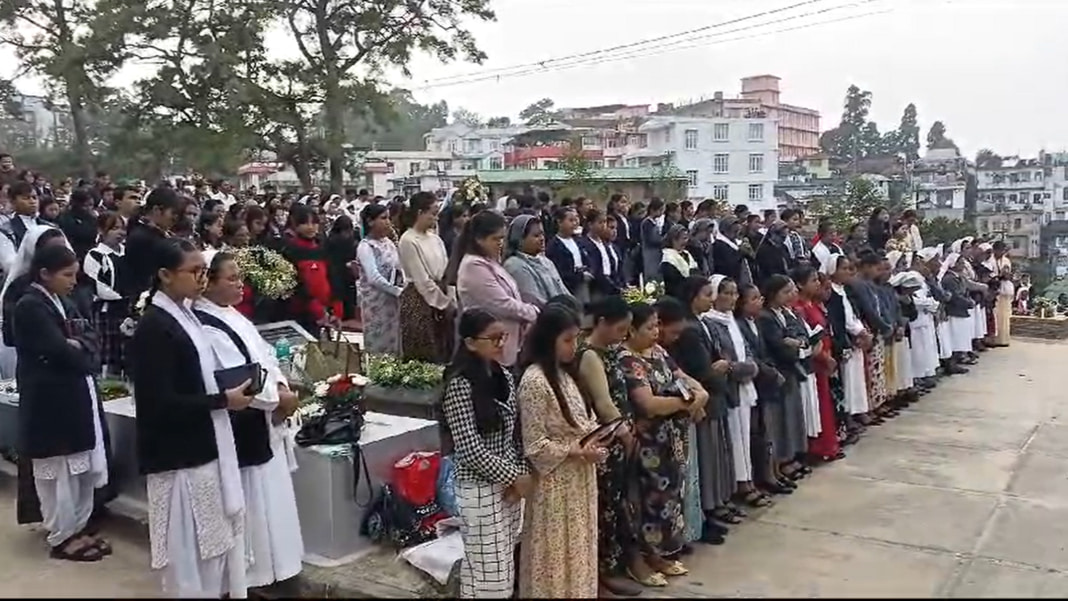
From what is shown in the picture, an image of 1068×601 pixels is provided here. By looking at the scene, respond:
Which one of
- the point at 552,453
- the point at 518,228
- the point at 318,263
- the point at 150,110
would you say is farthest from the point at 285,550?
the point at 150,110

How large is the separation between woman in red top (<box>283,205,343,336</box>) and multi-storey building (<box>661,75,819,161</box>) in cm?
5097

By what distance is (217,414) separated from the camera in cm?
387

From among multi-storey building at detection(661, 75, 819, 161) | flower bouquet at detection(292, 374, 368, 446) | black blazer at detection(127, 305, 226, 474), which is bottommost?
flower bouquet at detection(292, 374, 368, 446)

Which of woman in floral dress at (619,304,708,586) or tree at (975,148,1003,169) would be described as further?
tree at (975,148,1003,169)

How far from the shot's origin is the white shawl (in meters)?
3.82

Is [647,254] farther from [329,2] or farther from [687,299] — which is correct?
[329,2]

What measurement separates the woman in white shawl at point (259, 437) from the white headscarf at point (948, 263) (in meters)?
7.90

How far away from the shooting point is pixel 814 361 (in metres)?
6.66

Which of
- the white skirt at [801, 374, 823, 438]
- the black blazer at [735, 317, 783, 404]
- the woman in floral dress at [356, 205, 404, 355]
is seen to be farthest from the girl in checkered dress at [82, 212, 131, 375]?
the white skirt at [801, 374, 823, 438]

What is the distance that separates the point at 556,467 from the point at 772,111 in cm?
6867

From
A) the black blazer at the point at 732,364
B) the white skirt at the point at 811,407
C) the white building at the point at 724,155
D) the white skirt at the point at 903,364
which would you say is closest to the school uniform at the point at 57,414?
the black blazer at the point at 732,364

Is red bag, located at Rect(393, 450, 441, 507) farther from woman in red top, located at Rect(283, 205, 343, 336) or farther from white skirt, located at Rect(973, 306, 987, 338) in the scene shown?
white skirt, located at Rect(973, 306, 987, 338)

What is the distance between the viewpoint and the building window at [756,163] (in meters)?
48.8

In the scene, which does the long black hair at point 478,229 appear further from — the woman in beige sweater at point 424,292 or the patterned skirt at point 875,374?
the patterned skirt at point 875,374
